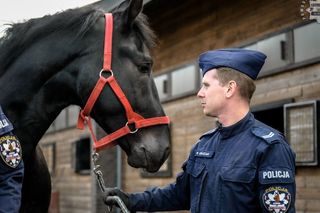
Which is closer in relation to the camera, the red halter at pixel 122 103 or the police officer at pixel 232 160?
the police officer at pixel 232 160

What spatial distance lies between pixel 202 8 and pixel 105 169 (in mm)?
3358

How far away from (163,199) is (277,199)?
0.68m

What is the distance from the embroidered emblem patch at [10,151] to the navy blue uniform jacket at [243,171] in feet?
2.44

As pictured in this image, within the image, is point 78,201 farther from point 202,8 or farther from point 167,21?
point 202,8

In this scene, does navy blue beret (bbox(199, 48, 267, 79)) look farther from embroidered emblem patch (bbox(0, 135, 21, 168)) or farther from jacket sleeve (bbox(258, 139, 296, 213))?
embroidered emblem patch (bbox(0, 135, 21, 168))

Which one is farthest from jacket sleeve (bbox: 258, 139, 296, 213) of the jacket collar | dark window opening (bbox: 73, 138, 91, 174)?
dark window opening (bbox: 73, 138, 91, 174)

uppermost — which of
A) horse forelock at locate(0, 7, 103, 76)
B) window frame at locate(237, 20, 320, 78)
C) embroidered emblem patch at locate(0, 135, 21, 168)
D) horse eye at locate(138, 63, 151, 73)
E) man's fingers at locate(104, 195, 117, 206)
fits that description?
window frame at locate(237, 20, 320, 78)

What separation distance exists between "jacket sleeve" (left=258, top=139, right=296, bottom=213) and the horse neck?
128 centimetres

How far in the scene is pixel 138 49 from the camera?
3.08 meters

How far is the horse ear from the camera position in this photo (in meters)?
3.03

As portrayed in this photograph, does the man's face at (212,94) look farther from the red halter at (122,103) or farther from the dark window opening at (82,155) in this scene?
the dark window opening at (82,155)

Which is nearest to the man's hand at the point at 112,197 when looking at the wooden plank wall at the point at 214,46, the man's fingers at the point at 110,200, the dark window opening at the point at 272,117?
the man's fingers at the point at 110,200

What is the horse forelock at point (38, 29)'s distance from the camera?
3.02m

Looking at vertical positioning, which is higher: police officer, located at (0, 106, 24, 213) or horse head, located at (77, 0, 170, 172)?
horse head, located at (77, 0, 170, 172)
